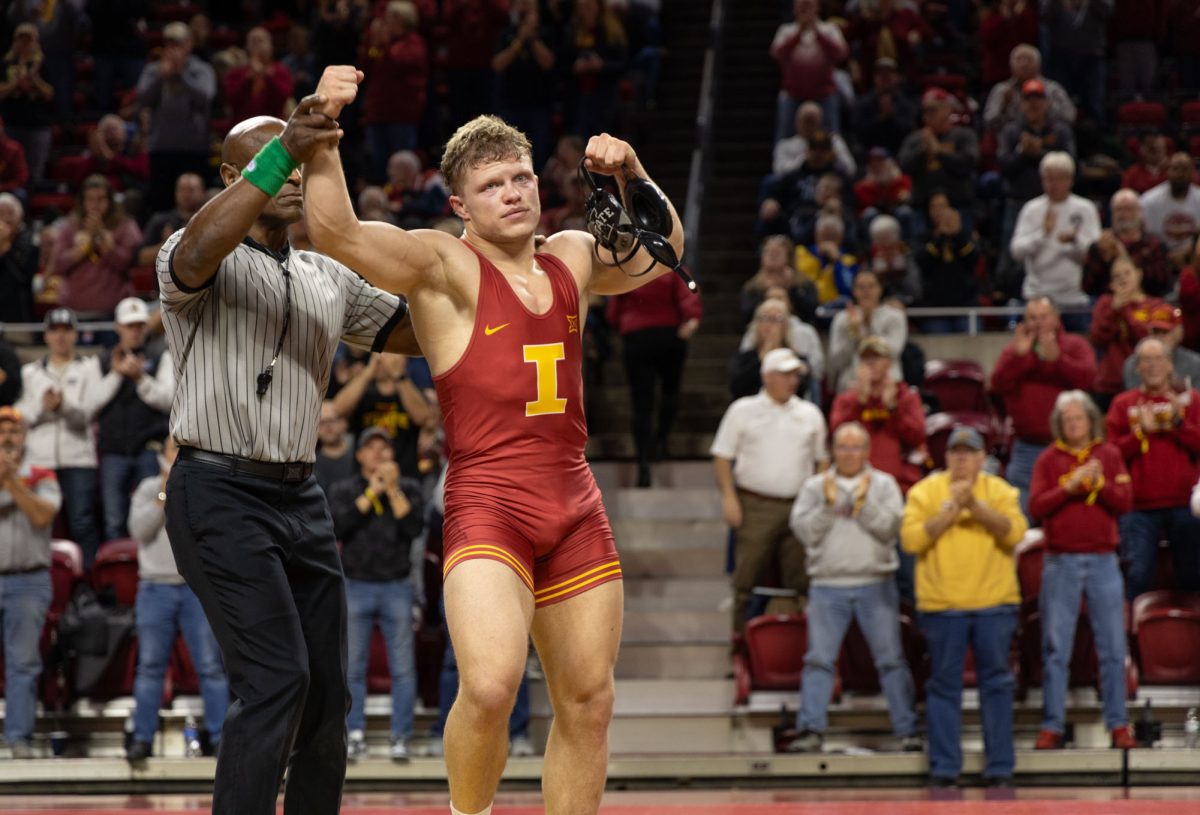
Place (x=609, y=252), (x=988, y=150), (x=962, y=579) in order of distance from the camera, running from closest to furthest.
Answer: (x=609, y=252) → (x=962, y=579) → (x=988, y=150)

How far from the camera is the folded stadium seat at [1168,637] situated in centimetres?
993

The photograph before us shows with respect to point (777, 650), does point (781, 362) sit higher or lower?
higher

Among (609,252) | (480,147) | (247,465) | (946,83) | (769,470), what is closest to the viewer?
(247,465)

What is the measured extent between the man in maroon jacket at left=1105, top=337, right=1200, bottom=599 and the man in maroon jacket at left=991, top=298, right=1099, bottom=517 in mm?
656

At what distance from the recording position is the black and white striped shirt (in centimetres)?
485

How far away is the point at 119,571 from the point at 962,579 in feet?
17.3

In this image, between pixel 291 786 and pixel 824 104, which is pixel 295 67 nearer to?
pixel 824 104

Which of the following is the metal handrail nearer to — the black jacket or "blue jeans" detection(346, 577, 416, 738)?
the black jacket

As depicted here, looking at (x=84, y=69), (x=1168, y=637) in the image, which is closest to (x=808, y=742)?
(x=1168, y=637)

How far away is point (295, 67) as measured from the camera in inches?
656

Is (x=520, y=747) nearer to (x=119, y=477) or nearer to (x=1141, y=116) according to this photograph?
(x=119, y=477)

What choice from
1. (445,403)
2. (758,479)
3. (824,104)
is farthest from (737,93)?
(445,403)

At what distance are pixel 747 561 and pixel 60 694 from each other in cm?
436

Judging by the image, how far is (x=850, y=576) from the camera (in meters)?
9.90
